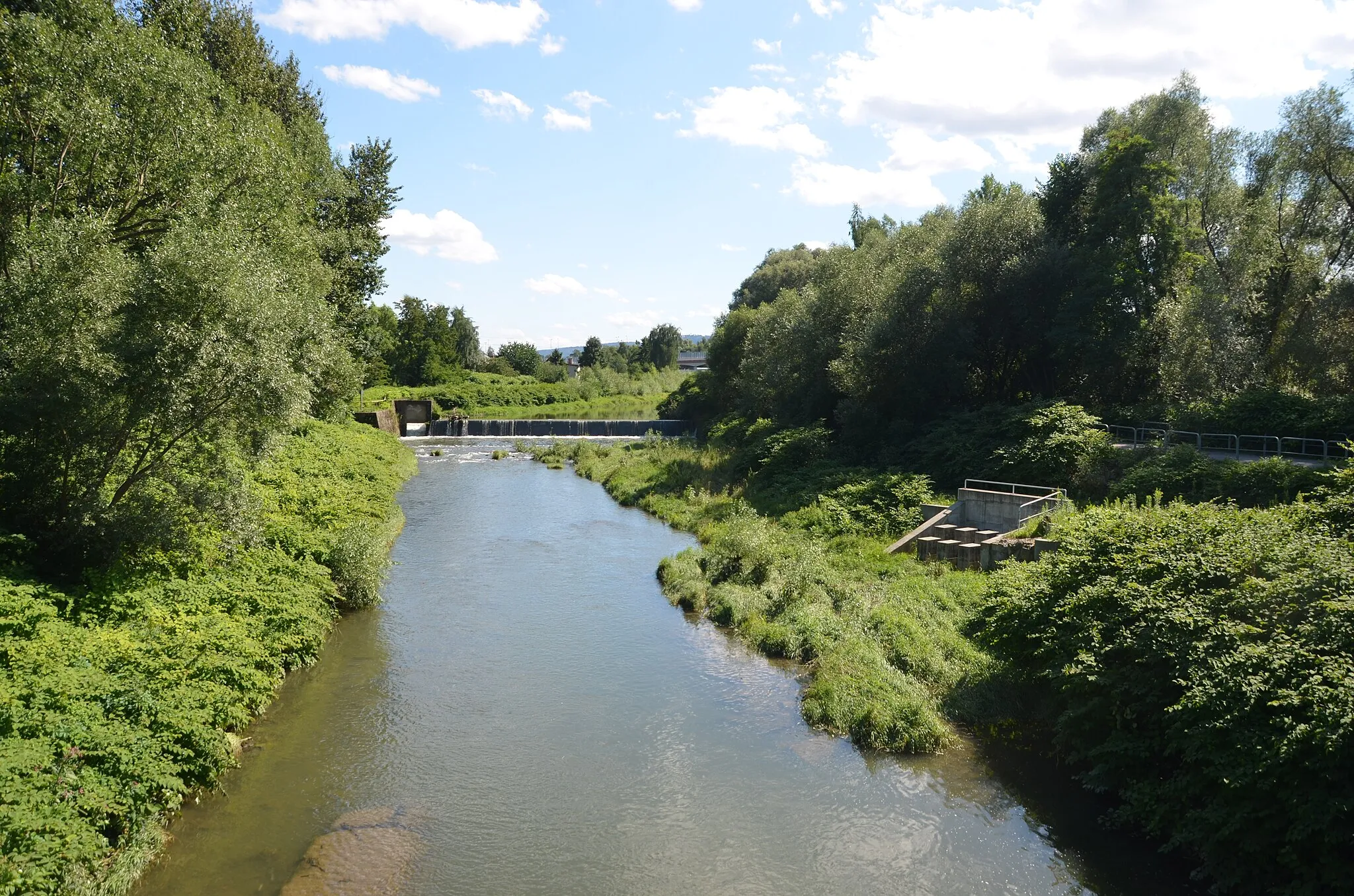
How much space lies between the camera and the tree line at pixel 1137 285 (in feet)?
112

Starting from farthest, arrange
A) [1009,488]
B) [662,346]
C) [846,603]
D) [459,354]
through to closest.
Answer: [662,346]
[459,354]
[1009,488]
[846,603]

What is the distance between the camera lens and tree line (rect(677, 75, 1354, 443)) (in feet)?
112

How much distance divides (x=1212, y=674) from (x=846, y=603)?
10792 millimetres

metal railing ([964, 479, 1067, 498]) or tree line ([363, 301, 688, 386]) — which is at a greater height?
tree line ([363, 301, 688, 386])

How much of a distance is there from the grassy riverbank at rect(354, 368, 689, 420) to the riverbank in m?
53.5

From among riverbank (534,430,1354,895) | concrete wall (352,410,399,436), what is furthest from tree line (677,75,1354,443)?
concrete wall (352,410,399,436)

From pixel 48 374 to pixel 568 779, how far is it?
1092 centimetres

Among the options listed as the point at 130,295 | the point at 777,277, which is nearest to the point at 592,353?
the point at 777,277

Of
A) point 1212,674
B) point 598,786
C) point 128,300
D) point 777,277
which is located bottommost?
point 598,786

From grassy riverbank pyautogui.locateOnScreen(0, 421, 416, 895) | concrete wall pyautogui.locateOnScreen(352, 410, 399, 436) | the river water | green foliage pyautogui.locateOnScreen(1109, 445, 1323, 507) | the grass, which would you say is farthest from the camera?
concrete wall pyautogui.locateOnScreen(352, 410, 399, 436)

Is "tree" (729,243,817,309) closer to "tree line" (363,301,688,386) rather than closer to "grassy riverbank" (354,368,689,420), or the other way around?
"grassy riverbank" (354,368,689,420)

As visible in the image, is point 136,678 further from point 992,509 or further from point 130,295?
point 992,509

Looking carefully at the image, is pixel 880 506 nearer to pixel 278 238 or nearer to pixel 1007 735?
pixel 1007 735

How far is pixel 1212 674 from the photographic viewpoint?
11617 mm
